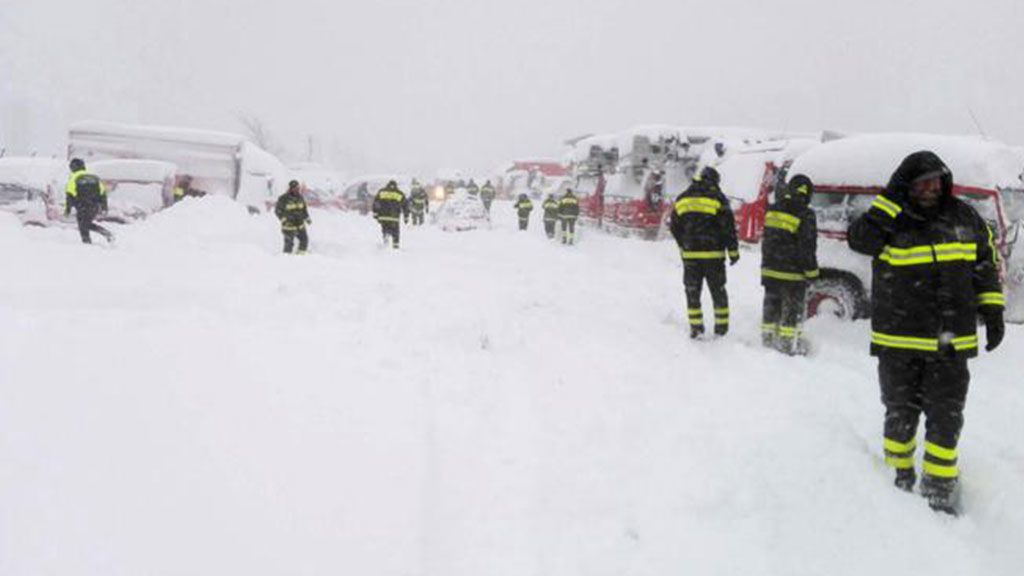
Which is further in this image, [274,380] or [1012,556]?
[274,380]

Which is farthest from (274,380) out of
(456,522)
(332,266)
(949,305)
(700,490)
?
(332,266)

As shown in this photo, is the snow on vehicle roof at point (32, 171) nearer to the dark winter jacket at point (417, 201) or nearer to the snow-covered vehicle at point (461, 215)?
the snow-covered vehicle at point (461, 215)

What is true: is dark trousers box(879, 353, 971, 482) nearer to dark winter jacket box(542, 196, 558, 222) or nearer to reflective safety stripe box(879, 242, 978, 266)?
reflective safety stripe box(879, 242, 978, 266)

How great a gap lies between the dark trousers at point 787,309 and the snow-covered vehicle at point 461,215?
46.8 feet

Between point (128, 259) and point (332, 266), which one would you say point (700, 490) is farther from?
point (128, 259)

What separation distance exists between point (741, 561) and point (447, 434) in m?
1.92

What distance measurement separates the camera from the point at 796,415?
5027 mm

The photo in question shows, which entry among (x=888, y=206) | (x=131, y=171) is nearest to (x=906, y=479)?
(x=888, y=206)

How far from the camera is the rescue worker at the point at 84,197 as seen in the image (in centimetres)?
1216

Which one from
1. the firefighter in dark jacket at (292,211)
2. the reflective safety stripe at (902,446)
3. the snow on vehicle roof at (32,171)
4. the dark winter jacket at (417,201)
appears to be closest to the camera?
the reflective safety stripe at (902,446)

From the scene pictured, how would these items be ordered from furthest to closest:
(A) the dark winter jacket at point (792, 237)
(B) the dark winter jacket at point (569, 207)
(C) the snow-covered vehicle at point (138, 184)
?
1. (B) the dark winter jacket at point (569, 207)
2. (C) the snow-covered vehicle at point (138, 184)
3. (A) the dark winter jacket at point (792, 237)

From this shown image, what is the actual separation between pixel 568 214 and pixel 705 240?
11.6 meters

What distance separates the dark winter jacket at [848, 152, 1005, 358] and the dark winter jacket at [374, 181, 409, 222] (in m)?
12.0

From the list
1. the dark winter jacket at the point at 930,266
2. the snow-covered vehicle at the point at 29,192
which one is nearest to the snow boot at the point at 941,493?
the dark winter jacket at the point at 930,266
